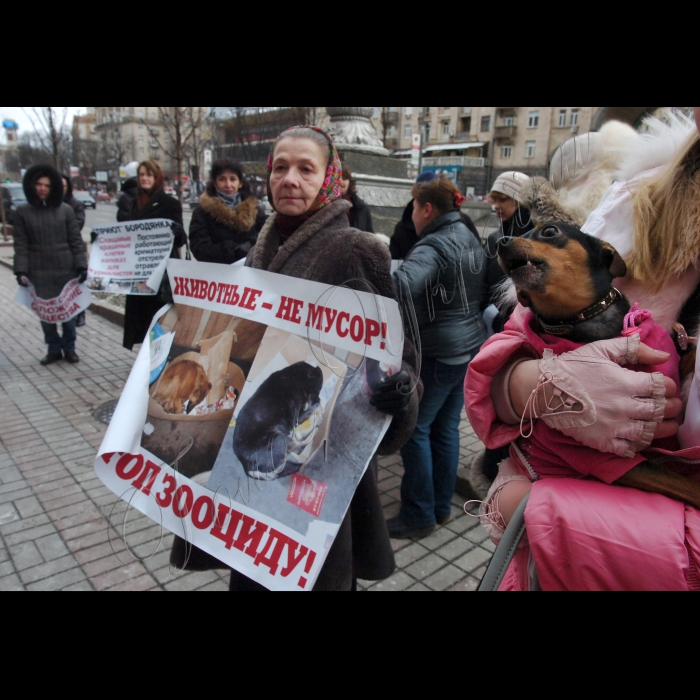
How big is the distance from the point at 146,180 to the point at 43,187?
178 cm

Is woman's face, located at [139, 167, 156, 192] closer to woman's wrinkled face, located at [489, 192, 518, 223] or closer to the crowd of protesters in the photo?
the crowd of protesters

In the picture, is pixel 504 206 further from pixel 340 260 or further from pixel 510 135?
pixel 340 260

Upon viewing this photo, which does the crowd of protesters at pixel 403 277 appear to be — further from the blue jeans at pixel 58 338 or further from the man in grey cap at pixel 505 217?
the blue jeans at pixel 58 338

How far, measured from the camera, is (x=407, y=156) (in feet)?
24.4

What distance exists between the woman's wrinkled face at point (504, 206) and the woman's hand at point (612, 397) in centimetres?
80

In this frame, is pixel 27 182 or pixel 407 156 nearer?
pixel 27 182

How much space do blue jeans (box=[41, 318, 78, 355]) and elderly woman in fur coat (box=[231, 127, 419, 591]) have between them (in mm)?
5346

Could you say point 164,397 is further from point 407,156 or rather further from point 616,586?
point 407,156

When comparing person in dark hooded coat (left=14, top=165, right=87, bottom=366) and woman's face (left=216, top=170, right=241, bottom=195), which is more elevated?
woman's face (left=216, top=170, right=241, bottom=195)

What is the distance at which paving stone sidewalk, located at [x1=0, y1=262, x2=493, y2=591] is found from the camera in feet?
9.12

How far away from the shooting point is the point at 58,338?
628 centimetres

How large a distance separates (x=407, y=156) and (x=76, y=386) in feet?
16.7

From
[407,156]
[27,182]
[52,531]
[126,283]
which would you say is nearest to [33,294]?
[27,182]

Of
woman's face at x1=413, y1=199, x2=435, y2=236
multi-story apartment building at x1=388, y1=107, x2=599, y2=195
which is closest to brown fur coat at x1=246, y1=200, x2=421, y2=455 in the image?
multi-story apartment building at x1=388, y1=107, x2=599, y2=195
